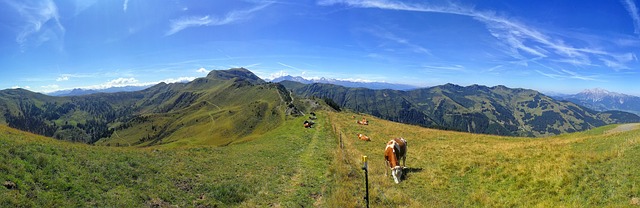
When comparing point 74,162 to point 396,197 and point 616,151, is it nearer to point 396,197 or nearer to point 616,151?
point 396,197

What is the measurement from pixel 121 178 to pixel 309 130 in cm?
3672

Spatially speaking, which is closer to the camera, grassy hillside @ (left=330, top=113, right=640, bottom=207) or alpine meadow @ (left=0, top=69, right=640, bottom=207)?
alpine meadow @ (left=0, top=69, right=640, bottom=207)

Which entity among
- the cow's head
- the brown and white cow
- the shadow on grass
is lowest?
the shadow on grass

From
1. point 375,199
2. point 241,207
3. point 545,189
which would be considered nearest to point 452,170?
point 545,189

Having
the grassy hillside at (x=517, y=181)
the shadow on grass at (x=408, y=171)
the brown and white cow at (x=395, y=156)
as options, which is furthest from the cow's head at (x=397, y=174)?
the shadow on grass at (x=408, y=171)

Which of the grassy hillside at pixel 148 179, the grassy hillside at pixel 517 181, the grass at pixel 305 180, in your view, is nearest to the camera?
the grassy hillside at pixel 148 179

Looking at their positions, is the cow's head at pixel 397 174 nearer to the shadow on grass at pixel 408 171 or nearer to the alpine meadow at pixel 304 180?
the alpine meadow at pixel 304 180

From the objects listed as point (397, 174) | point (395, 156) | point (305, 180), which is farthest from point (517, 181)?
point (305, 180)

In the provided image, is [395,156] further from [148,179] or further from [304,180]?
[148,179]

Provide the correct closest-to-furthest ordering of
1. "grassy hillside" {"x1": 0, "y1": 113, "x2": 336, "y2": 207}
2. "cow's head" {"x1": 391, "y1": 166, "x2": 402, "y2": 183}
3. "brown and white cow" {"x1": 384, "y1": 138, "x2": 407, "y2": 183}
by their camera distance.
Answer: "grassy hillside" {"x1": 0, "y1": 113, "x2": 336, "y2": 207}, "cow's head" {"x1": 391, "y1": 166, "x2": 402, "y2": 183}, "brown and white cow" {"x1": 384, "y1": 138, "x2": 407, "y2": 183}

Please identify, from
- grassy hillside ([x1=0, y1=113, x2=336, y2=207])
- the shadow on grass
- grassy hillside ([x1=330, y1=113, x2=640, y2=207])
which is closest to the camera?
grassy hillside ([x1=0, y1=113, x2=336, y2=207])

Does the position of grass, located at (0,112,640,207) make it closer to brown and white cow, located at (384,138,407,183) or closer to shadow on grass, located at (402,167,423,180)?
shadow on grass, located at (402,167,423,180)

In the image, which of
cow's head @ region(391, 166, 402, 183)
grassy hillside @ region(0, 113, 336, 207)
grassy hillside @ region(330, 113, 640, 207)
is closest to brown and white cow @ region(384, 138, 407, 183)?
cow's head @ region(391, 166, 402, 183)

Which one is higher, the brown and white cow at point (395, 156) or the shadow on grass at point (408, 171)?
the brown and white cow at point (395, 156)
